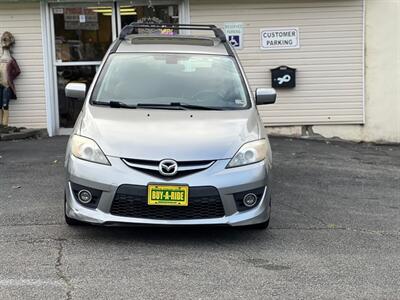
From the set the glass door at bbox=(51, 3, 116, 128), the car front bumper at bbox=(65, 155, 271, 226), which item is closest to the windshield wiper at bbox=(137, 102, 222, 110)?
the car front bumper at bbox=(65, 155, 271, 226)

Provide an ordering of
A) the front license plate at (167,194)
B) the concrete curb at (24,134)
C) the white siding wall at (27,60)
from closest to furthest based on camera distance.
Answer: the front license plate at (167,194)
the concrete curb at (24,134)
the white siding wall at (27,60)

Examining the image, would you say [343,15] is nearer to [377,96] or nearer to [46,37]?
[377,96]

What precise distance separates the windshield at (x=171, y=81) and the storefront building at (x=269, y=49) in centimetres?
536

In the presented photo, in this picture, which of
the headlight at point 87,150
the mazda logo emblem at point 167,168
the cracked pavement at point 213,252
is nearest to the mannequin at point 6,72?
the cracked pavement at point 213,252

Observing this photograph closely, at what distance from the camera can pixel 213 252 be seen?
209 inches

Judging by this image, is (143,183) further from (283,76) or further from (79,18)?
(79,18)

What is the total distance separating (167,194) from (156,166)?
9.9 inches

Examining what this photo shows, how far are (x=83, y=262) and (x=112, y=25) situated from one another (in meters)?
7.61

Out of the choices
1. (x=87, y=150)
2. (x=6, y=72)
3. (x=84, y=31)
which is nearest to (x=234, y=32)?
(x=84, y=31)

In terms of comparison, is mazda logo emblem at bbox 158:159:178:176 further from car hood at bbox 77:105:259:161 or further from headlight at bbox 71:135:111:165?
headlight at bbox 71:135:111:165

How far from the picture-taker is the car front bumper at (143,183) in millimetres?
5141

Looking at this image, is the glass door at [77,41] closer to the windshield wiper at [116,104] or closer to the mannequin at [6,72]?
the mannequin at [6,72]

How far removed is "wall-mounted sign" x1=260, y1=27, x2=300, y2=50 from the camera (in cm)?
1176

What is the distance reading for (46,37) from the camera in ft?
38.2
